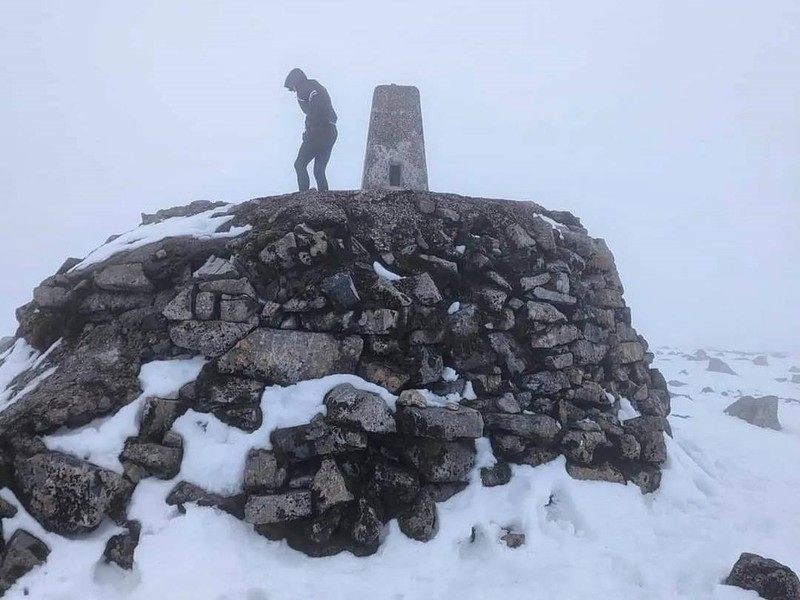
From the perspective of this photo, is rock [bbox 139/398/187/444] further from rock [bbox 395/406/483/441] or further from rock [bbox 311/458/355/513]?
rock [bbox 395/406/483/441]

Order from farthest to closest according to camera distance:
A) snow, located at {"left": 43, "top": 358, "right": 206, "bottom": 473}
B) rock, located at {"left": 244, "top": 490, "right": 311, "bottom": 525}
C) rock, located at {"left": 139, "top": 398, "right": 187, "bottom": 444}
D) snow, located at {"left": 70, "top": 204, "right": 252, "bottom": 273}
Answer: snow, located at {"left": 70, "top": 204, "right": 252, "bottom": 273} → rock, located at {"left": 139, "top": 398, "right": 187, "bottom": 444} → snow, located at {"left": 43, "top": 358, "right": 206, "bottom": 473} → rock, located at {"left": 244, "top": 490, "right": 311, "bottom": 525}

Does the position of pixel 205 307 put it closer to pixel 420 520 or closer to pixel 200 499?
pixel 200 499

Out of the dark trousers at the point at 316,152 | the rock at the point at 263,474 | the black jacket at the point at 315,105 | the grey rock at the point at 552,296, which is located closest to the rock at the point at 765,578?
the grey rock at the point at 552,296

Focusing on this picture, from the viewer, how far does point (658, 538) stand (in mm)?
7238

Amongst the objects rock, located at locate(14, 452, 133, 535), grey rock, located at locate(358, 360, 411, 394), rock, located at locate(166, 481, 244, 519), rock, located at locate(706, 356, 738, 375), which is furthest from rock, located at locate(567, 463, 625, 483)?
rock, located at locate(706, 356, 738, 375)

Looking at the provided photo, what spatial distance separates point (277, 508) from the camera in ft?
20.9

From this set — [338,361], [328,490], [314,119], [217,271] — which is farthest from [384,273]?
[314,119]

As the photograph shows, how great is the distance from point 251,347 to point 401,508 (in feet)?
10.0

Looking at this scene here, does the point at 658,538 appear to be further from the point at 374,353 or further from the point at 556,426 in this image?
the point at 374,353

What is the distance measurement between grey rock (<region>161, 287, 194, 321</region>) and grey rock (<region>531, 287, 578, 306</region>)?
5.61m

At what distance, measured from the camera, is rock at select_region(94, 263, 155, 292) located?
810 centimetres

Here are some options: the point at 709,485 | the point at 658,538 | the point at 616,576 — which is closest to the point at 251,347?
the point at 616,576

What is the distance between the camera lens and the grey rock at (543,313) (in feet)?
28.9

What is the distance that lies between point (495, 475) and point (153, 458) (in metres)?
4.58
